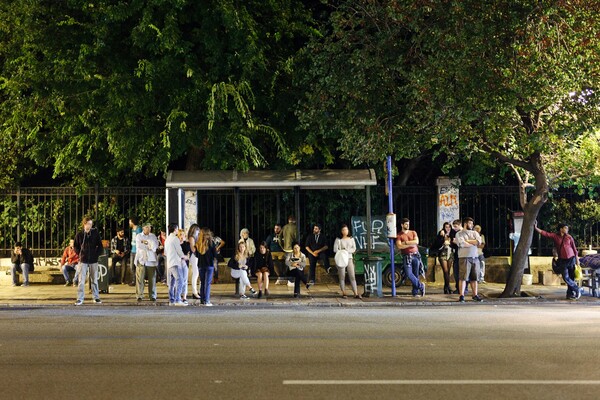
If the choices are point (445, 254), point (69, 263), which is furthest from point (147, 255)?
point (445, 254)

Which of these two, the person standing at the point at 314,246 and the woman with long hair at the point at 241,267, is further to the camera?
the person standing at the point at 314,246

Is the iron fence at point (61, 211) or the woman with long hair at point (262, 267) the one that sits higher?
the iron fence at point (61, 211)

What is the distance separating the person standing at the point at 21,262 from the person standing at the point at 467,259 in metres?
11.9

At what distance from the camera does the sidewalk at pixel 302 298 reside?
18.2 metres

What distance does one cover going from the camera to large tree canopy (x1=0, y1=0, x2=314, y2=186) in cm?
2089

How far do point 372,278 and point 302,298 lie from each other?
67.4 inches

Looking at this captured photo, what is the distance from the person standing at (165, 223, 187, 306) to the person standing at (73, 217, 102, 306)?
162 centimetres

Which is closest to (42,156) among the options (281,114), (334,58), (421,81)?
(281,114)

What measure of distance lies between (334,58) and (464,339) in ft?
34.5

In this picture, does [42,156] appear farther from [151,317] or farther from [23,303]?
[151,317]

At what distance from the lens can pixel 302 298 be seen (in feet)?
62.8

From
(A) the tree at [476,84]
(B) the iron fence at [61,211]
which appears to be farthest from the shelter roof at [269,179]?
(B) the iron fence at [61,211]

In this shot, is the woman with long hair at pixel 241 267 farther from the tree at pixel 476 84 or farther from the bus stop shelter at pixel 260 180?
the tree at pixel 476 84

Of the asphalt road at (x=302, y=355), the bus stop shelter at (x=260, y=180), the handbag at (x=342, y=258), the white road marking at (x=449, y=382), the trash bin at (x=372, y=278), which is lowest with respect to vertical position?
the white road marking at (x=449, y=382)
